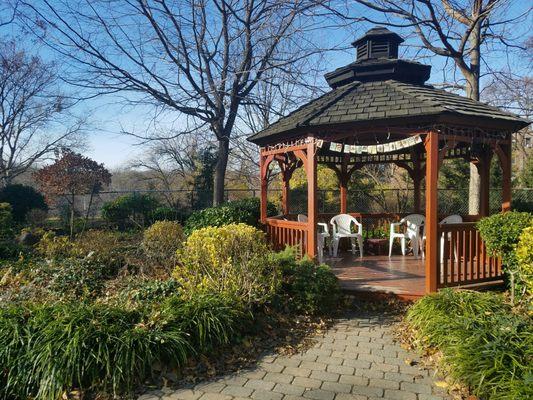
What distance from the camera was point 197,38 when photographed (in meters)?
11.9

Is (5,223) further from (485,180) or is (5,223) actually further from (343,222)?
(485,180)

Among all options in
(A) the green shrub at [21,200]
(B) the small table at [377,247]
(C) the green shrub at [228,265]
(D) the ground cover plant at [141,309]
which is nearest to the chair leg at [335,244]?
Result: (B) the small table at [377,247]

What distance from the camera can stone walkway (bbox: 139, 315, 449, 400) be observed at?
326 centimetres

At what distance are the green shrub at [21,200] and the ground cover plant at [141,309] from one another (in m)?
10.3

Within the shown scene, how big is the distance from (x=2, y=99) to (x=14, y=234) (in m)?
18.1

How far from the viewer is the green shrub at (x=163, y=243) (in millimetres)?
6637

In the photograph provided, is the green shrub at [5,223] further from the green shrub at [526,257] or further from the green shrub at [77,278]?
the green shrub at [526,257]

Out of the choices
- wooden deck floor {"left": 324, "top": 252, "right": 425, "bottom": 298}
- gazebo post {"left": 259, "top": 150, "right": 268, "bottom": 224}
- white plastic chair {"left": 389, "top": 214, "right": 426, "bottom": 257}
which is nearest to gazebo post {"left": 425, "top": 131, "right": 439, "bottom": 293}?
wooden deck floor {"left": 324, "top": 252, "right": 425, "bottom": 298}

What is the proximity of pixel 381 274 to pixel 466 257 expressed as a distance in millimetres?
1383

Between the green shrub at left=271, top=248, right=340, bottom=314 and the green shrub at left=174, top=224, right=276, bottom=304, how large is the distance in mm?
281

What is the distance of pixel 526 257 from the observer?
484cm

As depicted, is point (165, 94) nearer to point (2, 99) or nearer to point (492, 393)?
point (492, 393)

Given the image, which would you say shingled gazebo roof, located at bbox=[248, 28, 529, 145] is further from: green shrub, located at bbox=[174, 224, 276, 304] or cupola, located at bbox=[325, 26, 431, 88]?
green shrub, located at bbox=[174, 224, 276, 304]

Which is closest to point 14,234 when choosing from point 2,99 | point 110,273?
point 110,273
